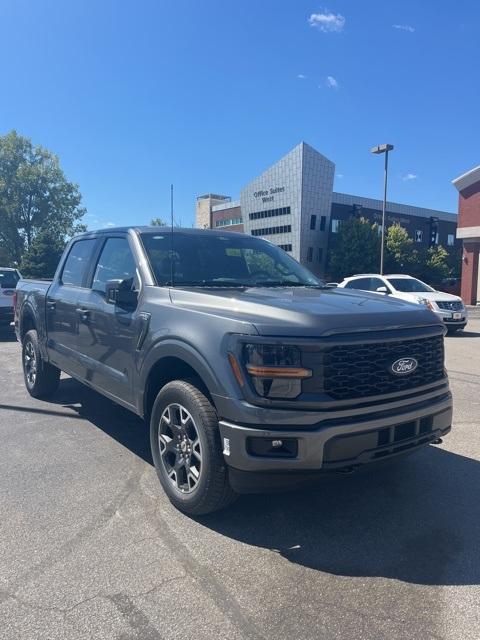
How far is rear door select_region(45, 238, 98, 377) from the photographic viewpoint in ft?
16.8

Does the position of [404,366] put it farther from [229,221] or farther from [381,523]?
[229,221]

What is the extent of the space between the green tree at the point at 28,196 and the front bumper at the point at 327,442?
203ft

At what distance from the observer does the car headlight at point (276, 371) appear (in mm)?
2873

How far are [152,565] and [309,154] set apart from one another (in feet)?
180

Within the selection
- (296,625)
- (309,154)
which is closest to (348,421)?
(296,625)

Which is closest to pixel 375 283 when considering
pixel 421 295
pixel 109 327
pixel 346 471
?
pixel 421 295

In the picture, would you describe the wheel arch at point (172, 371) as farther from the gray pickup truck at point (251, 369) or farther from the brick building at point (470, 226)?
the brick building at point (470, 226)

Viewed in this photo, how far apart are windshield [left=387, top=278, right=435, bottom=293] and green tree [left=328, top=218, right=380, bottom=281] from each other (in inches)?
A: 1470

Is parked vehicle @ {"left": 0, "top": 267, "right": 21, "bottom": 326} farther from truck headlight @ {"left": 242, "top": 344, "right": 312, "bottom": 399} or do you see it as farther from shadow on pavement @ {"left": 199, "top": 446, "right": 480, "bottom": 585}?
truck headlight @ {"left": 242, "top": 344, "right": 312, "bottom": 399}

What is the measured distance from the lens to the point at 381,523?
3.35m

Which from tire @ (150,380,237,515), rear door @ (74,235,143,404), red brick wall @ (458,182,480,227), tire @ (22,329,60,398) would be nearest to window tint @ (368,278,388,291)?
tire @ (22,329,60,398)

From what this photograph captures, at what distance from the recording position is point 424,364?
343cm

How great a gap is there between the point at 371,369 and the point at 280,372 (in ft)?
1.99

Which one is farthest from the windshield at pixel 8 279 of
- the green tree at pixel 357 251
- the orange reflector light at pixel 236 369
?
the green tree at pixel 357 251
